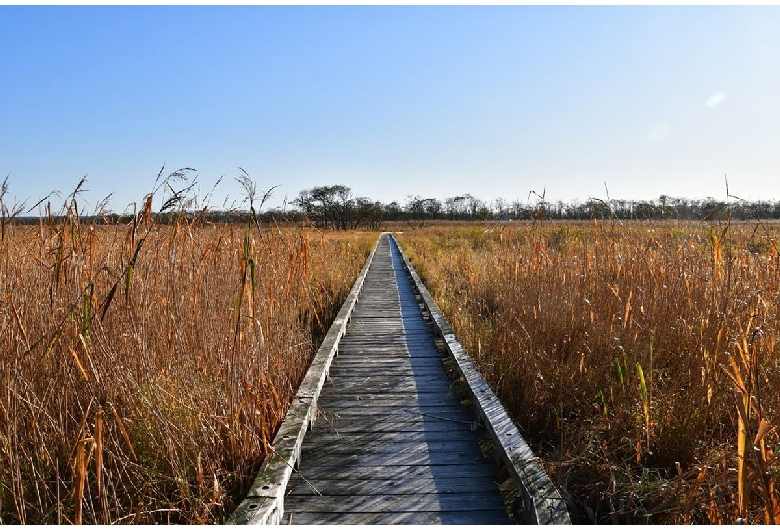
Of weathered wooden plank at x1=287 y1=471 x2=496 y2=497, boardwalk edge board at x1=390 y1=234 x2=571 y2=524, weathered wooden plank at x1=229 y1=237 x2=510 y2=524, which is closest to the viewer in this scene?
boardwalk edge board at x1=390 y1=234 x2=571 y2=524

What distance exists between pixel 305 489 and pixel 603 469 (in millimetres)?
1498

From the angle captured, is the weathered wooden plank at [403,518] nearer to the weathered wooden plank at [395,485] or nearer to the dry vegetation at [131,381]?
the weathered wooden plank at [395,485]

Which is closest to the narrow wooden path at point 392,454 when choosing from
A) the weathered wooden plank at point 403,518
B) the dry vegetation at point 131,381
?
the weathered wooden plank at point 403,518

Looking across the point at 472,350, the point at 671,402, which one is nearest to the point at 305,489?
the point at 671,402

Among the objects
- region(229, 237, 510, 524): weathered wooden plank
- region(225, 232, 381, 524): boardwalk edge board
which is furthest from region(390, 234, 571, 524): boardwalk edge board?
region(225, 232, 381, 524): boardwalk edge board

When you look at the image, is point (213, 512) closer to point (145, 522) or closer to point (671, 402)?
point (145, 522)

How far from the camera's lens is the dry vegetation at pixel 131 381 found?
2059 mm

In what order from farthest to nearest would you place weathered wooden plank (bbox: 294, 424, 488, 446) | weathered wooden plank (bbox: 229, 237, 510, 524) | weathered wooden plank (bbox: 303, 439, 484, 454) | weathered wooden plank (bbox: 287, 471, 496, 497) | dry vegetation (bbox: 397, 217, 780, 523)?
weathered wooden plank (bbox: 294, 424, 488, 446) < weathered wooden plank (bbox: 303, 439, 484, 454) < weathered wooden plank (bbox: 287, 471, 496, 497) < weathered wooden plank (bbox: 229, 237, 510, 524) < dry vegetation (bbox: 397, 217, 780, 523)

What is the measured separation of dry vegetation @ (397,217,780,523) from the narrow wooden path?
41cm

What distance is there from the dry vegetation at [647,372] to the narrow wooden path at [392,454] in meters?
0.41

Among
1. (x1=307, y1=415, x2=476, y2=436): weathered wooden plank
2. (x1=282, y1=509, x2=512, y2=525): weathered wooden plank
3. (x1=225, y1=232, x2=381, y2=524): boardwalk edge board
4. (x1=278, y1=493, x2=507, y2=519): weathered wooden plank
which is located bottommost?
(x1=282, y1=509, x2=512, y2=525): weathered wooden plank

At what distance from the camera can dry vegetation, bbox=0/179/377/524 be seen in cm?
206

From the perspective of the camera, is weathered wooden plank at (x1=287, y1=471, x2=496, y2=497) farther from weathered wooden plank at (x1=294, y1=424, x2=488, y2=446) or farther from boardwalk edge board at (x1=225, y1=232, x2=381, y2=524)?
weathered wooden plank at (x1=294, y1=424, x2=488, y2=446)

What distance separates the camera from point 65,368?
234cm
